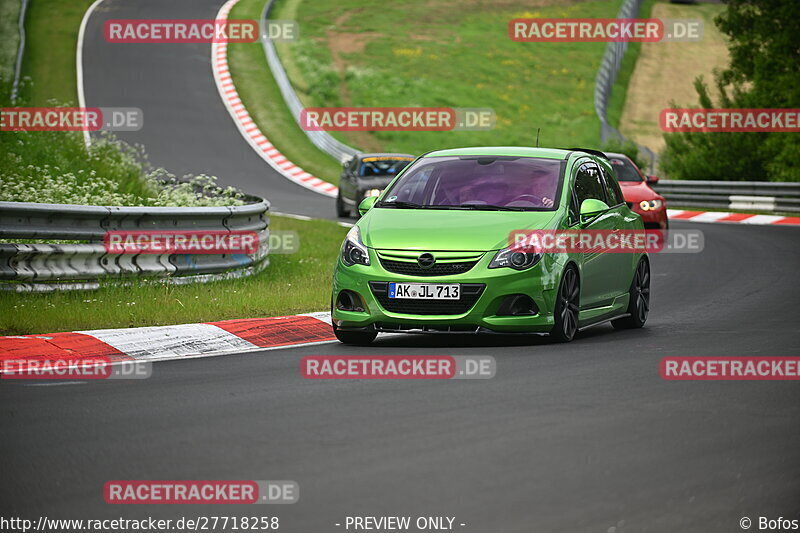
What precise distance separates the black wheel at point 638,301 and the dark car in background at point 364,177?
15.6 metres

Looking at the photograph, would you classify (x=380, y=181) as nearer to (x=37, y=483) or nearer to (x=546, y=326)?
(x=546, y=326)

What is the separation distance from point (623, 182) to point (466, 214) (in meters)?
13.2

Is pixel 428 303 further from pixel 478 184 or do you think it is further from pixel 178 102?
pixel 178 102

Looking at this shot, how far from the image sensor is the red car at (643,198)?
23922mm

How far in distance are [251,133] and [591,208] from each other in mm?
35179

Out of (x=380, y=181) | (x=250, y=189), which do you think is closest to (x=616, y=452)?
(x=380, y=181)

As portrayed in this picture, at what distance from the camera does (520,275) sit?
11055mm

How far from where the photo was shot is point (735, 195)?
33.7 meters

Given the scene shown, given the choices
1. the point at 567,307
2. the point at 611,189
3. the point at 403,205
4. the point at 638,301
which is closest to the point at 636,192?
the point at 611,189

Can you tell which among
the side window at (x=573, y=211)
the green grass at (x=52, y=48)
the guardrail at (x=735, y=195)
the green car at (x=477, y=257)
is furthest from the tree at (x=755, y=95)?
the side window at (x=573, y=211)

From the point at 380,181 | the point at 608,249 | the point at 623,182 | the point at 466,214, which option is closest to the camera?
the point at 466,214

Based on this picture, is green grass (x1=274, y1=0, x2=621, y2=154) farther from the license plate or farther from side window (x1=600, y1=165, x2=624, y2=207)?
the license plate

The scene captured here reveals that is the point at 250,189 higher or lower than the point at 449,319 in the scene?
lower

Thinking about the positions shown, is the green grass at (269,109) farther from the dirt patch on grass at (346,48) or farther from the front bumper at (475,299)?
the front bumper at (475,299)
